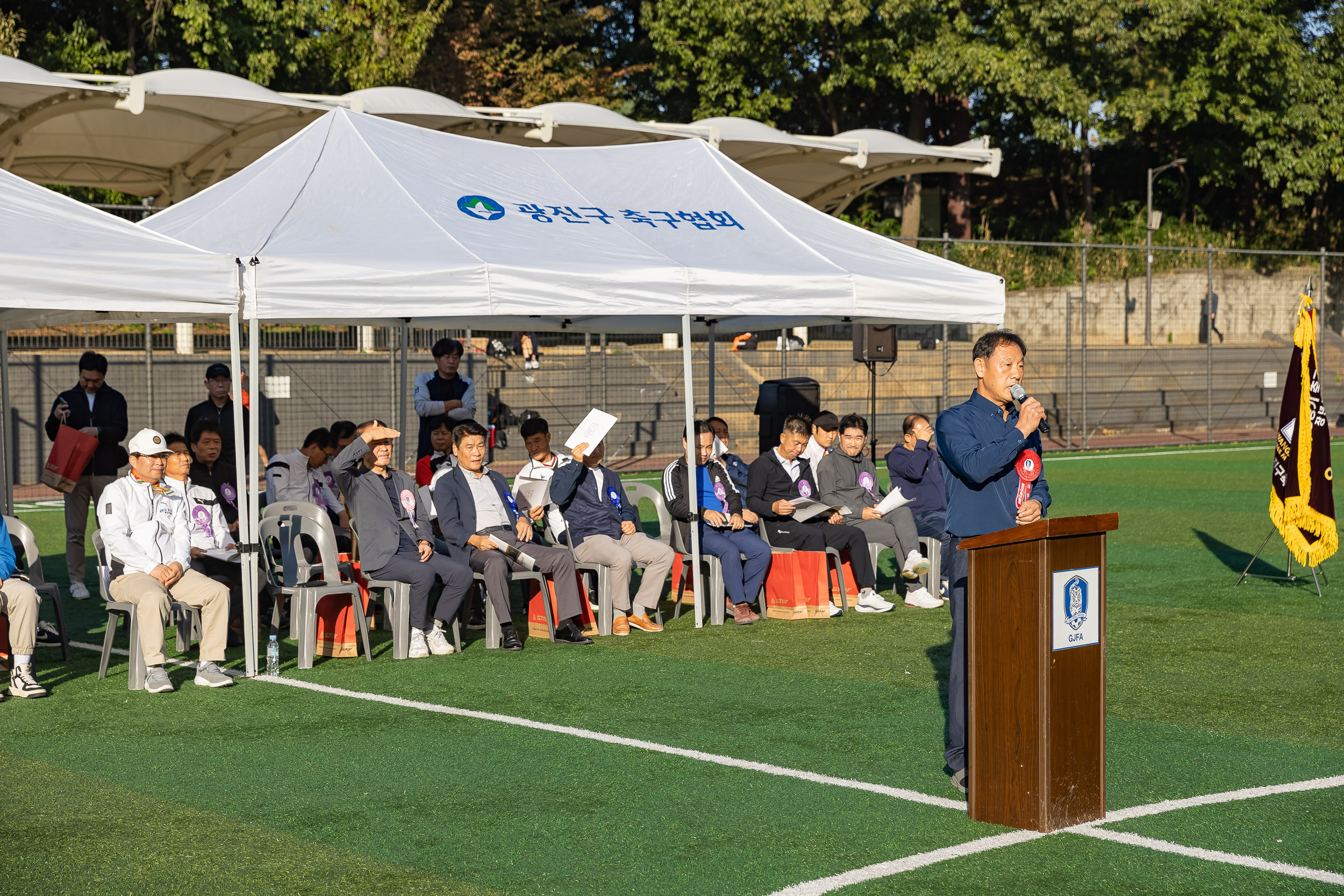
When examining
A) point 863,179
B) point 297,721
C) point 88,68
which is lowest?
point 297,721

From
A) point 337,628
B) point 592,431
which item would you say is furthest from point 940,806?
point 592,431

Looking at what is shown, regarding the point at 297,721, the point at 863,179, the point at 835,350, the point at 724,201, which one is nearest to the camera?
the point at 297,721

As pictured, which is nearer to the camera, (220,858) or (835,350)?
(220,858)

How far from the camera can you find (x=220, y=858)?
4.90 m

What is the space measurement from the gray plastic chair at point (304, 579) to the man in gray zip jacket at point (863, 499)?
364cm

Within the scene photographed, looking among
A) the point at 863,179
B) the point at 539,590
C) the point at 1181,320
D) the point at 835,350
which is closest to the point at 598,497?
the point at 539,590

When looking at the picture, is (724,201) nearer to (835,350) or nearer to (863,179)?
(863,179)

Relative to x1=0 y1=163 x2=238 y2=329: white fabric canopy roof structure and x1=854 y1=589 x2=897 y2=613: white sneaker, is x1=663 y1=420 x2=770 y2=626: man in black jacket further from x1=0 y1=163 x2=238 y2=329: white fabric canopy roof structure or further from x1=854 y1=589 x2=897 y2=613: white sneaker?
x1=0 y1=163 x2=238 y2=329: white fabric canopy roof structure

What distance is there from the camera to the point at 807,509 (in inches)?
400

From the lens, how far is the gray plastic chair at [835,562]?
10031 mm

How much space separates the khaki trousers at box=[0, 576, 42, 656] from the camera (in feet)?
24.2

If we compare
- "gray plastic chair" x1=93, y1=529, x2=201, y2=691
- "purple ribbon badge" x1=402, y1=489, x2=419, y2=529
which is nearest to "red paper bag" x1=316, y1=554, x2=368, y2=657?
"purple ribbon badge" x1=402, y1=489, x2=419, y2=529

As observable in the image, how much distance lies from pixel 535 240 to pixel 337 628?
8.78ft

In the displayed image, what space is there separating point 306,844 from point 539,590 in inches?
164
